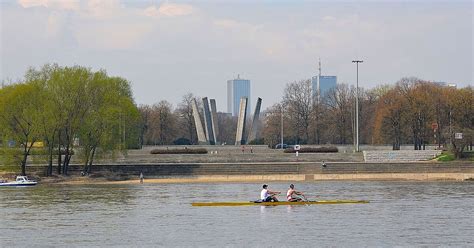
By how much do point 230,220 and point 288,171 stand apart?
43767mm

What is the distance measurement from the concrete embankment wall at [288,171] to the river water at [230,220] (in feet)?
58.0

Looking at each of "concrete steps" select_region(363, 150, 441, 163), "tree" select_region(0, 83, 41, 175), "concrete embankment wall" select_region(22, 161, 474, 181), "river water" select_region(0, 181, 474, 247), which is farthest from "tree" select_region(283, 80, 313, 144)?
"river water" select_region(0, 181, 474, 247)

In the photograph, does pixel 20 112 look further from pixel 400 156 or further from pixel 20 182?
pixel 400 156

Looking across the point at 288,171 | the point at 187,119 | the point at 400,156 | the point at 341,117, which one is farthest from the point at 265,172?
the point at 187,119

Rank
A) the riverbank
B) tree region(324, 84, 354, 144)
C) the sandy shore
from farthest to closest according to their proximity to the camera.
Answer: tree region(324, 84, 354, 144) < the riverbank < the sandy shore

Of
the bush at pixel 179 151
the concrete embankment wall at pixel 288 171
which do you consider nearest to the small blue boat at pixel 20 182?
the concrete embankment wall at pixel 288 171

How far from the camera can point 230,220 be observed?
46312 mm

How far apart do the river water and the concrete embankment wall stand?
58.0 feet

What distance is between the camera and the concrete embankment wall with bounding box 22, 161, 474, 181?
8788 centimetres

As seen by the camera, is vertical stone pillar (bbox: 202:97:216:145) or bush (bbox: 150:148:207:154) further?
vertical stone pillar (bbox: 202:97:216:145)

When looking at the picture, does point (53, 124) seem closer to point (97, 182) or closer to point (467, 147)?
point (97, 182)

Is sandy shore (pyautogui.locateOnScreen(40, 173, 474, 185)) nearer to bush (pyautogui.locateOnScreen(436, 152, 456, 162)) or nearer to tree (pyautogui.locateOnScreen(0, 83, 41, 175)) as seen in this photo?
tree (pyautogui.locateOnScreen(0, 83, 41, 175))

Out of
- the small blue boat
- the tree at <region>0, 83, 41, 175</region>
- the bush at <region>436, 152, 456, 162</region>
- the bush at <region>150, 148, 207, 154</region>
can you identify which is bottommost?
the small blue boat

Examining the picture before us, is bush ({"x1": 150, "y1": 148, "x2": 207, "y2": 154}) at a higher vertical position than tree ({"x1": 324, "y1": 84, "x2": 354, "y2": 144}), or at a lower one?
lower
